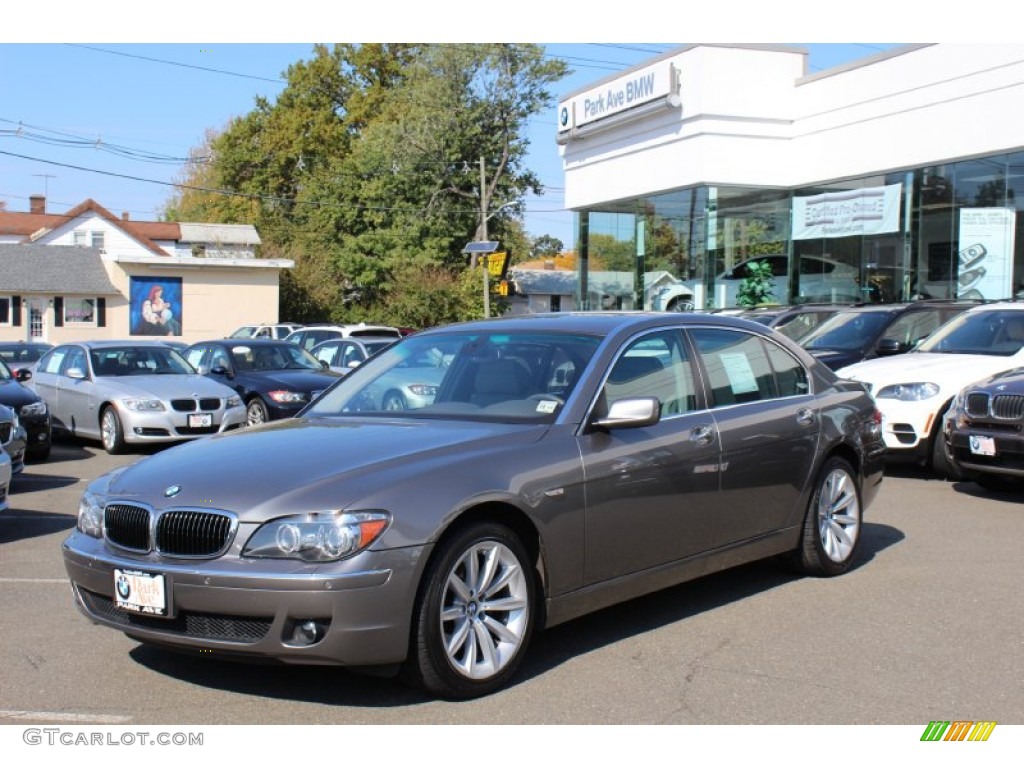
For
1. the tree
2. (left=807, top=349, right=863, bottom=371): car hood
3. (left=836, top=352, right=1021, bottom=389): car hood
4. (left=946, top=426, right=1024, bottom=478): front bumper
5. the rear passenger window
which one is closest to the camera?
the rear passenger window

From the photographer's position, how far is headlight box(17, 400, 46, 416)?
1312 cm

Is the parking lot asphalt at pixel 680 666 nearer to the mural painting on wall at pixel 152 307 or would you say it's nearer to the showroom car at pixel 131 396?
the showroom car at pixel 131 396

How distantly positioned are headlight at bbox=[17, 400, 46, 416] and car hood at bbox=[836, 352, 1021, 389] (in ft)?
30.5

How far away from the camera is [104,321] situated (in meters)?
46.2

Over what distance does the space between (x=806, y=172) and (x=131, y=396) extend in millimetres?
17106

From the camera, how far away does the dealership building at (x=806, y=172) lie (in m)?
21.7

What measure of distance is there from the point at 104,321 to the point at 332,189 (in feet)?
53.3

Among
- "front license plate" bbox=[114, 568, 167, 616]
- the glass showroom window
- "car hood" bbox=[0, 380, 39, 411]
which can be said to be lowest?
"front license plate" bbox=[114, 568, 167, 616]

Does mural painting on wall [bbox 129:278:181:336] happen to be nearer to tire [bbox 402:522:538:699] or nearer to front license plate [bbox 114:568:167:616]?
front license plate [bbox 114:568:167:616]

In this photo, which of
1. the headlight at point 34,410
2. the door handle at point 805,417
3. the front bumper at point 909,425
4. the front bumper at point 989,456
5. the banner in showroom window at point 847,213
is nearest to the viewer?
the door handle at point 805,417

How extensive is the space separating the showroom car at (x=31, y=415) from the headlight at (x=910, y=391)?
9409 millimetres

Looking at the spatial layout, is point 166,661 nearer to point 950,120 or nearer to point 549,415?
point 549,415

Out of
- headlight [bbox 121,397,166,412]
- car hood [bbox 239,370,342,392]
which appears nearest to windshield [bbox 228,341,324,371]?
car hood [bbox 239,370,342,392]

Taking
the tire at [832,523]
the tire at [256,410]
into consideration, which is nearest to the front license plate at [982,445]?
the tire at [832,523]
